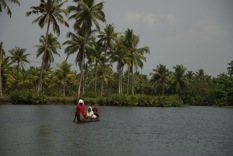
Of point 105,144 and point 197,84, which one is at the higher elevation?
point 197,84

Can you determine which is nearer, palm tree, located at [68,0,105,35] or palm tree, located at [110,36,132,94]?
palm tree, located at [68,0,105,35]

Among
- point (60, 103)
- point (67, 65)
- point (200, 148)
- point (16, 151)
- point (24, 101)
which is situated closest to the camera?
point (16, 151)

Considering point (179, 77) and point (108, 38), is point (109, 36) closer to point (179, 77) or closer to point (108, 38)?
point (108, 38)

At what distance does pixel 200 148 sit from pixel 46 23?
4279 cm

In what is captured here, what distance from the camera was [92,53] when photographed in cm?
6638

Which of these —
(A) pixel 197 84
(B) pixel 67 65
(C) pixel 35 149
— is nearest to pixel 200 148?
(C) pixel 35 149

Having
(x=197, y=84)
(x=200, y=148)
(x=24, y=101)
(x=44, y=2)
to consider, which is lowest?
(x=200, y=148)

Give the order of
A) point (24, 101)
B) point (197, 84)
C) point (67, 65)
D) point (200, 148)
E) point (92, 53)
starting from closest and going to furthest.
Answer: point (200, 148)
point (24, 101)
point (92, 53)
point (67, 65)
point (197, 84)

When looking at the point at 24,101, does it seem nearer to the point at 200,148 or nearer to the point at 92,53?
the point at 92,53

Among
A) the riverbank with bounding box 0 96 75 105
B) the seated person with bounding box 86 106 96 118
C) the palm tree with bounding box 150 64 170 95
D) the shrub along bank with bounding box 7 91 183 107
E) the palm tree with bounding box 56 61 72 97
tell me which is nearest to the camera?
the seated person with bounding box 86 106 96 118

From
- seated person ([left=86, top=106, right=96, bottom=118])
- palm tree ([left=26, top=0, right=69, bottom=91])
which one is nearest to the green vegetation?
palm tree ([left=26, top=0, right=69, bottom=91])

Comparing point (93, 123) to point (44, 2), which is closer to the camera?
point (93, 123)

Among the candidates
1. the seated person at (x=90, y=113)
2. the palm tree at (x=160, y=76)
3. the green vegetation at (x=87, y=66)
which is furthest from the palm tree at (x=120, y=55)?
the seated person at (x=90, y=113)

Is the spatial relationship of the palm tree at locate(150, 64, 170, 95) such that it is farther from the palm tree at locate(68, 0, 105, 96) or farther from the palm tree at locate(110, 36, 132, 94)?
the palm tree at locate(68, 0, 105, 96)
